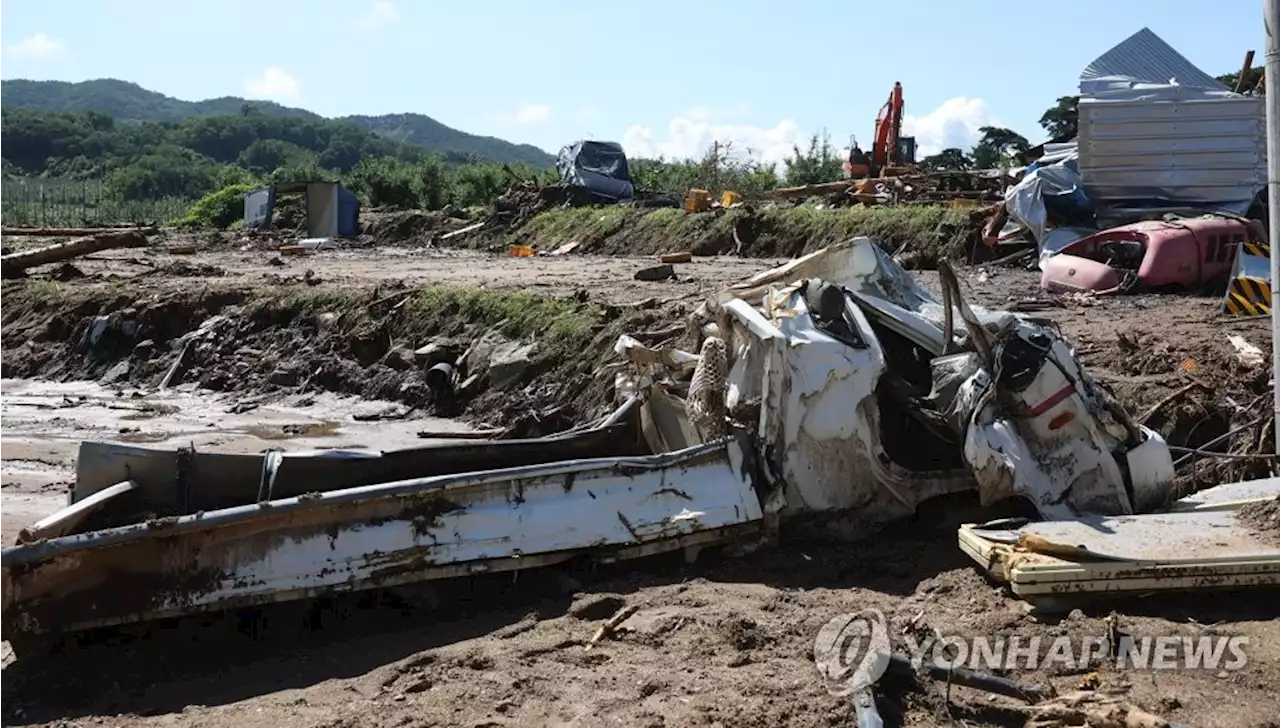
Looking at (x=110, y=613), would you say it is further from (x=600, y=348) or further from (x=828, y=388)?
(x=600, y=348)

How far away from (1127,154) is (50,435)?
13.1 m

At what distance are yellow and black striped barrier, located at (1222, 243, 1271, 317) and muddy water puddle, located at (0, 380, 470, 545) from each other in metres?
6.86

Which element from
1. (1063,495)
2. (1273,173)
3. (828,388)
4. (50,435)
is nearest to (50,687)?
(828,388)

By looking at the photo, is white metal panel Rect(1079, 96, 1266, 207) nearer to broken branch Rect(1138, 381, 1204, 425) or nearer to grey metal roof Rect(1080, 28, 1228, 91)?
grey metal roof Rect(1080, 28, 1228, 91)

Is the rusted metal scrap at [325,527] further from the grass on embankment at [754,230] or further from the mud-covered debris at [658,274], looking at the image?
the grass on embankment at [754,230]

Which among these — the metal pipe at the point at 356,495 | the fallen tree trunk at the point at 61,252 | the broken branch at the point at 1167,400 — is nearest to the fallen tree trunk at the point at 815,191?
the fallen tree trunk at the point at 61,252

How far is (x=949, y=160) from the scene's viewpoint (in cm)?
3138

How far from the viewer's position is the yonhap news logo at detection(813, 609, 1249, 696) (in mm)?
4398

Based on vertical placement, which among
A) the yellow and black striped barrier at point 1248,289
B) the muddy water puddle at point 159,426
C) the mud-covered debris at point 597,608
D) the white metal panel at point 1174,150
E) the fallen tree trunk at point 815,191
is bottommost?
the muddy water puddle at point 159,426

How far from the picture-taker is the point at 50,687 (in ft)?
17.1

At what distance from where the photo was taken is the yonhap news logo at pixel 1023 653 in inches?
173

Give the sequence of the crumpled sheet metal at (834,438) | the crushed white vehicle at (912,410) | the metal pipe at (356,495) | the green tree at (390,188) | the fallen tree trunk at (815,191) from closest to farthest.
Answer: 1. the metal pipe at (356,495)
2. the crushed white vehicle at (912,410)
3. the crumpled sheet metal at (834,438)
4. the fallen tree trunk at (815,191)
5. the green tree at (390,188)

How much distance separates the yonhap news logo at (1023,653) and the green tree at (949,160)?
26.8 m

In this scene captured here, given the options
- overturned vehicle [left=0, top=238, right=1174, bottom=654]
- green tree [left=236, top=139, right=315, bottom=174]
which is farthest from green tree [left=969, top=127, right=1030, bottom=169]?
green tree [left=236, top=139, right=315, bottom=174]
